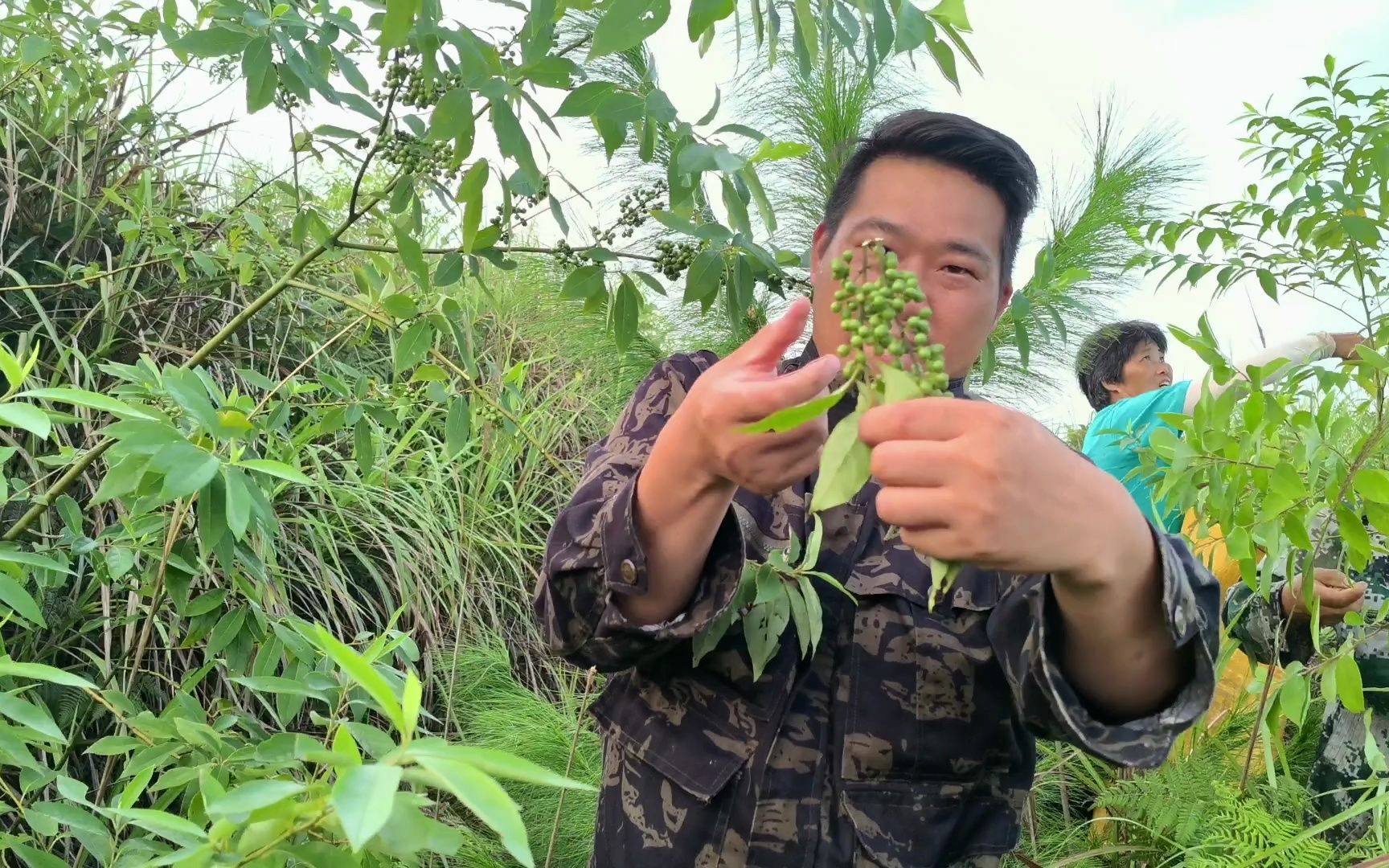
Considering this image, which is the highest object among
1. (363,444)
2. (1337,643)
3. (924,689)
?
(363,444)

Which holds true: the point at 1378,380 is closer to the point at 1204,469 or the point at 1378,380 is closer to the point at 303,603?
the point at 1204,469

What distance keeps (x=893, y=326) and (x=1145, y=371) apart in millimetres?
2195

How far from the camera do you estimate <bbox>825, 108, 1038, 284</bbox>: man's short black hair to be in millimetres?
864

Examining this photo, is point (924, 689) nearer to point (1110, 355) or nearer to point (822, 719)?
point (822, 719)

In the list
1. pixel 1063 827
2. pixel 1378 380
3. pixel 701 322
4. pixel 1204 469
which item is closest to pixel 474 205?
pixel 1204 469

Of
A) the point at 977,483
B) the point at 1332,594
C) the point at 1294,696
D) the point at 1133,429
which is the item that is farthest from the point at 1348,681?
the point at 1133,429

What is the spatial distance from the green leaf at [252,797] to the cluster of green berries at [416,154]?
63cm

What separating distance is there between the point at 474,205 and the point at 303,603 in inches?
48.3

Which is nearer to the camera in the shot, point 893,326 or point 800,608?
point 893,326

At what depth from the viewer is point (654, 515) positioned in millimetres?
618

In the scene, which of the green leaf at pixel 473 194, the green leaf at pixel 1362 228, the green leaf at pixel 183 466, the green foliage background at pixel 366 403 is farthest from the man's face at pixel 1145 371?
the green leaf at pixel 183 466

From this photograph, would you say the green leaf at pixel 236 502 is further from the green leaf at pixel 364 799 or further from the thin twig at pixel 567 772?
the thin twig at pixel 567 772

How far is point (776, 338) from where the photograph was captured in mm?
516

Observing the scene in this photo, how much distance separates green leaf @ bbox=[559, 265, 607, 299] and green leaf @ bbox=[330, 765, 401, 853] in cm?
66
